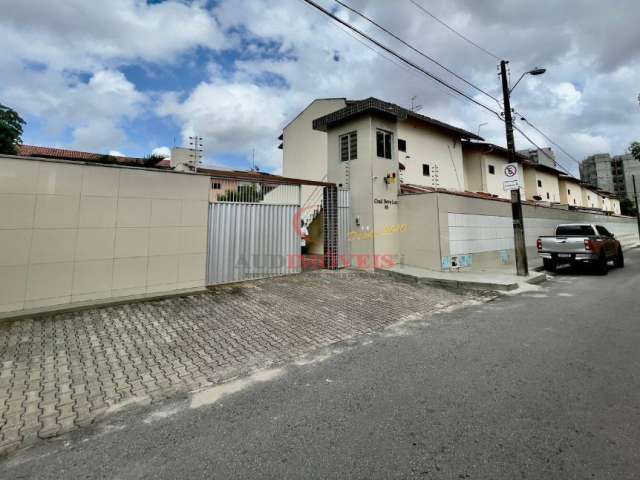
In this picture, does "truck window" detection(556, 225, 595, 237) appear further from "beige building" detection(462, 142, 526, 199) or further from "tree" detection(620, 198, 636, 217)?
"tree" detection(620, 198, 636, 217)

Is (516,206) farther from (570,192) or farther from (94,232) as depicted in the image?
(570,192)

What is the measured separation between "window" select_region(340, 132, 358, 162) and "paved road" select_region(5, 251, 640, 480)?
884cm

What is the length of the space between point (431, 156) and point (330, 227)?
26.9ft

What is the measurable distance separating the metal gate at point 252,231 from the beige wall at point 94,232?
1.89 ft

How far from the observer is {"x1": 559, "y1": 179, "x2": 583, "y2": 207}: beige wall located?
31.9 m

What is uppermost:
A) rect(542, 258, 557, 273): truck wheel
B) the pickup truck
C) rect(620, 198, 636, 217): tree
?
rect(620, 198, 636, 217): tree

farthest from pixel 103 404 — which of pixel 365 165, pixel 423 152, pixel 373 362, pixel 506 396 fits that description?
pixel 423 152

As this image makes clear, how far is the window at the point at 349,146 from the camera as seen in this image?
1172 cm

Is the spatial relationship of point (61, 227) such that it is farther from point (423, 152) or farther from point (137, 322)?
point (423, 152)

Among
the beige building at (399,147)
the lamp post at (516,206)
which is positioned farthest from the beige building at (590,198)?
the lamp post at (516,206)

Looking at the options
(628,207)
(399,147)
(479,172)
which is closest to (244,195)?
(399,147)

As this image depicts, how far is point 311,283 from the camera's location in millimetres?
8930

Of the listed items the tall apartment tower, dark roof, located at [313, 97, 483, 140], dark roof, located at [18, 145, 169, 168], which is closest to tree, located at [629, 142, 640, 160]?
dark roof, located at [313, 97, 483, 140]

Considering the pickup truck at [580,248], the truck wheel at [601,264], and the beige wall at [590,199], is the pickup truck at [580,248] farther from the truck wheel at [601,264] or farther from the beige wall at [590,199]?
the beige wall at [590,199]
